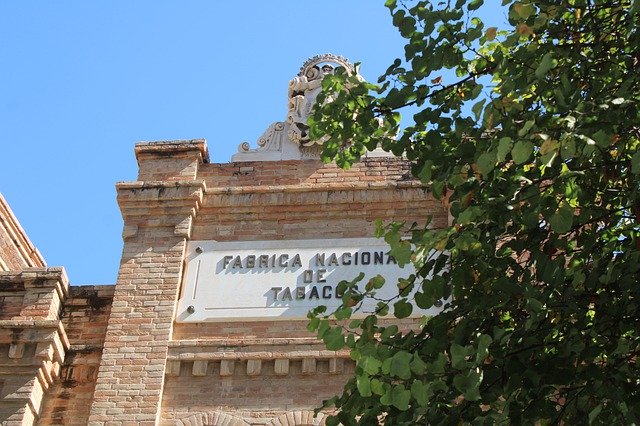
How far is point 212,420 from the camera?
520 inches

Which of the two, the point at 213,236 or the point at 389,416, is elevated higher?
the point at 213,236

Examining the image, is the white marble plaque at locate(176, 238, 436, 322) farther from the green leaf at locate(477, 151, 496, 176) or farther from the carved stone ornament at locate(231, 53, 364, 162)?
the green leaf at locate(477, 151, 496, 176)

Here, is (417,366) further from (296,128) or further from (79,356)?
(296,128)

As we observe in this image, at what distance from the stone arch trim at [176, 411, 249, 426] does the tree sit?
17.2 feet

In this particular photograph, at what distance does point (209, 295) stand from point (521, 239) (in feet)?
22.2

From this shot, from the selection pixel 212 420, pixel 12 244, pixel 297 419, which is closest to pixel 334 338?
pixel 297 419

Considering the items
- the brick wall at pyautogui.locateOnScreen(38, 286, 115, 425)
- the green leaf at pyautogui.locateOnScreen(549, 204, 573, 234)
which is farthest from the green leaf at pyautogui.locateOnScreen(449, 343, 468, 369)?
A: the brick wall at pyautogui.locateOnScreen(38, 286, 115, 425)

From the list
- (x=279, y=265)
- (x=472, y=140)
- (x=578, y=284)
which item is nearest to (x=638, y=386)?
(x=578, y=284)

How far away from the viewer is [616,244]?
8.48 metres

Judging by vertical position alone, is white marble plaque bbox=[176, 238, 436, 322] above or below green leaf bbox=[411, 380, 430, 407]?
above

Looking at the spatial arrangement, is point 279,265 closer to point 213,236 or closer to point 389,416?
point 213,236

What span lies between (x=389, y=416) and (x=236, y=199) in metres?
7.93

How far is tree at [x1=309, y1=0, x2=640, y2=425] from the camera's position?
725 cm

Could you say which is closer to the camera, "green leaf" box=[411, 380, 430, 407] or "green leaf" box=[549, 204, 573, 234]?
"green leaf" box=[411, 380, 430, 407]
